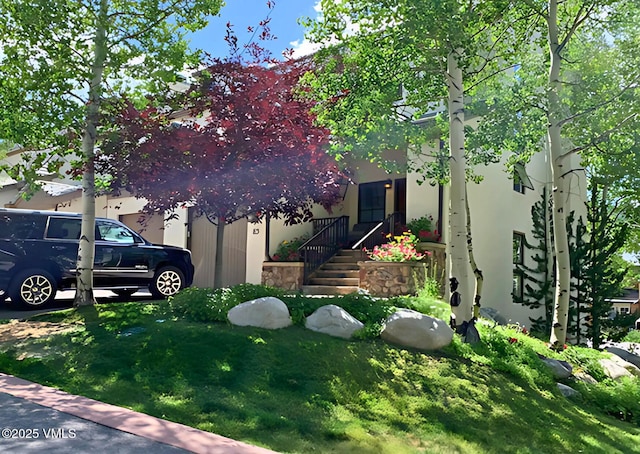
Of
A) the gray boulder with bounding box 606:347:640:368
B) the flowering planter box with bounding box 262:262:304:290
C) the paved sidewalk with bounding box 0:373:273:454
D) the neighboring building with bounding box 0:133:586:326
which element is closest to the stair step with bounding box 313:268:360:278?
the flowering planter box with bounding box 262:262:304:290

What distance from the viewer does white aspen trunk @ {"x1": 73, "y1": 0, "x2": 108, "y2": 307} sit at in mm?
9086

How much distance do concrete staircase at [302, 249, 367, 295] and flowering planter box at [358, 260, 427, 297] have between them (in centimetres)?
59

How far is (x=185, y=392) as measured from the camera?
5320mm

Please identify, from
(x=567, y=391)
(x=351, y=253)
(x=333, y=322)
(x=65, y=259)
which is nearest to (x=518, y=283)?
(x=351, y=253)

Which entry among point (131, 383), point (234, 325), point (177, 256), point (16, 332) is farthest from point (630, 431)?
point (177, 256)

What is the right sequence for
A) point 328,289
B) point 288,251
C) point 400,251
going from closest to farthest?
point 400,251, point 328,289, point 288,251

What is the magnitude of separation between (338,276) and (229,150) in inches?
237

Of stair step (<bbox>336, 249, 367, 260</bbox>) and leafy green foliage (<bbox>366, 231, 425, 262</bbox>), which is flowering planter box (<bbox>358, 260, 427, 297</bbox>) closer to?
leafy green foliage (<bbox>366, 231, 425, 262</bbox>)

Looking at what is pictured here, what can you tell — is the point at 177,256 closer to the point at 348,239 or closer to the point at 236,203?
the point at 236,203

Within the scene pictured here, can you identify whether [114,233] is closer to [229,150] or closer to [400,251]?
[229,150]

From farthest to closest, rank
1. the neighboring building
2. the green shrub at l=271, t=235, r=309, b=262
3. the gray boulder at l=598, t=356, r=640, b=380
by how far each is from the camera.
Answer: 1. the neighboring building
2. the green shrub at l=271, t=235, r=309, b=262
3. the gray boulder at l=598, t=356, r=640, b=380

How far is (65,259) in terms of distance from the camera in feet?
34.1

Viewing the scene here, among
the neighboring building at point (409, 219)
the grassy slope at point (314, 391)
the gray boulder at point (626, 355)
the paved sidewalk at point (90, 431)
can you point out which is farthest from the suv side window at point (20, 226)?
the gray boulder at point (626, 355)

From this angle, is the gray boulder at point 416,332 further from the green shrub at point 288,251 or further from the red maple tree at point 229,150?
the green shrub at point 288,251
